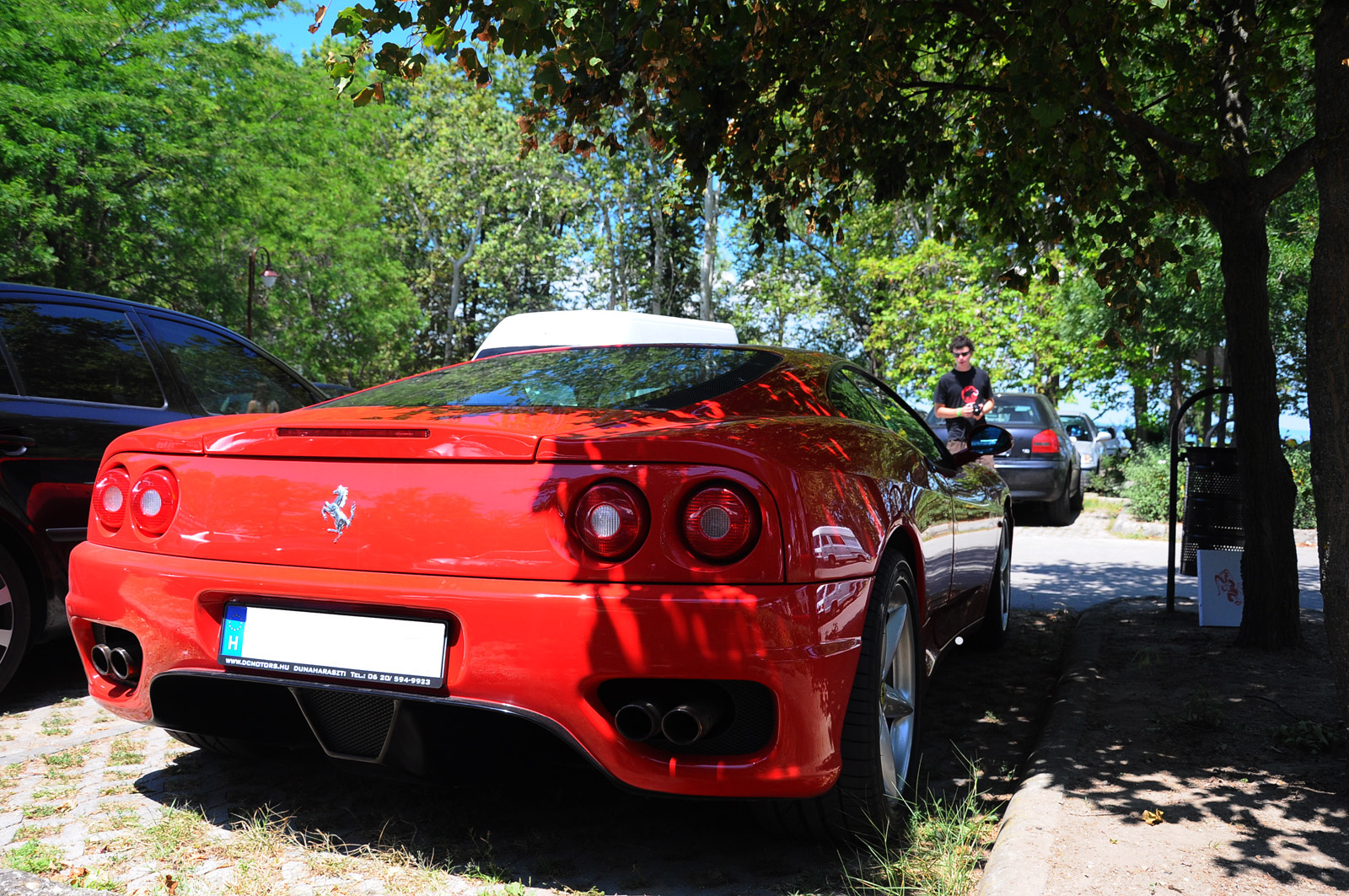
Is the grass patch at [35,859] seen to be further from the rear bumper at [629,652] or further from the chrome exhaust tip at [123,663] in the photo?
the rear bumper at [629,652]

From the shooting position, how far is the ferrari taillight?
12438mm

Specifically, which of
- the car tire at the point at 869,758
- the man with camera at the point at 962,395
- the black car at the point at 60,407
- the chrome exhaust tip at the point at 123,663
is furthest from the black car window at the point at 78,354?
the man with camera at the point at 962,395

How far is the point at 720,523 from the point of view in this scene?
89.5 inches

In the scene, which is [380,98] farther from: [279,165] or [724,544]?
[279,165]

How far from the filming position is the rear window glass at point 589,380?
9.68 feet

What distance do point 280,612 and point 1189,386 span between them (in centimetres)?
2991

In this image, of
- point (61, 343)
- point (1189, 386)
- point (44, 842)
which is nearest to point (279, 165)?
point (61, 343)

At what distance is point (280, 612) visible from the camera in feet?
8.02

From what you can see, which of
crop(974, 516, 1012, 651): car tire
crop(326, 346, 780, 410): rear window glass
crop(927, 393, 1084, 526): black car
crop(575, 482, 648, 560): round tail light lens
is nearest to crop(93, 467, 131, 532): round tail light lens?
crop(326, 346, 780, 410): rear window glass

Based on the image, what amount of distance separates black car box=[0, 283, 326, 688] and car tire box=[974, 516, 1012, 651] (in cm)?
395

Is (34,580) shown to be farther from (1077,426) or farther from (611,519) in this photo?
(1077,426)

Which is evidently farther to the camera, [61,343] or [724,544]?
[61,343]

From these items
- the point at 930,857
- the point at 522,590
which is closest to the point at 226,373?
the point at 522,590

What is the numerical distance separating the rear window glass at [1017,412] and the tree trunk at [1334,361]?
947 centimetres
